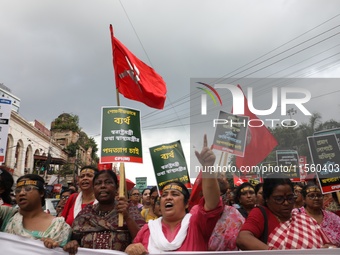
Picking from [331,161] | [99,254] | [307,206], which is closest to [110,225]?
[99,254]

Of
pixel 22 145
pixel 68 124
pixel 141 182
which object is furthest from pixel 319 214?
pixel 68 124

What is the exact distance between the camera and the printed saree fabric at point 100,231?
2.99m

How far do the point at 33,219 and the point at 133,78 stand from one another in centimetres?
234

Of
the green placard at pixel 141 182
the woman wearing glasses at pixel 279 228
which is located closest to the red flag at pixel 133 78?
the woman wearing glasses at pixel 279 228

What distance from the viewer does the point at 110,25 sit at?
4750mm

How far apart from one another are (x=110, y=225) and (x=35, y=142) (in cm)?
3486

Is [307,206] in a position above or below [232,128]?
below

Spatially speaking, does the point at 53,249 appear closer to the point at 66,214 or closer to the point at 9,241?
the point at 9,241

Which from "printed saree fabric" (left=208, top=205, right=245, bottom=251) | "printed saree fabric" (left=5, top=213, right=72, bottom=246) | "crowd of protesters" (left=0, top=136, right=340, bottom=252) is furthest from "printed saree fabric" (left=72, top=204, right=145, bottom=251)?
"printed saree fabric" (left=208, top=205, right=245, bottom=251)

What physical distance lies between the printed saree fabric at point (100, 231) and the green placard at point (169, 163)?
2.45 metres

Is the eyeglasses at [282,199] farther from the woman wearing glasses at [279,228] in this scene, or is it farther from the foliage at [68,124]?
the foliage at [68,124]

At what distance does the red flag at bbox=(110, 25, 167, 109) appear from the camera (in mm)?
4734

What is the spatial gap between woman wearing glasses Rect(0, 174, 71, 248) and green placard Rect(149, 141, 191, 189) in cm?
262

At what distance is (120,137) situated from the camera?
11.8 ft
